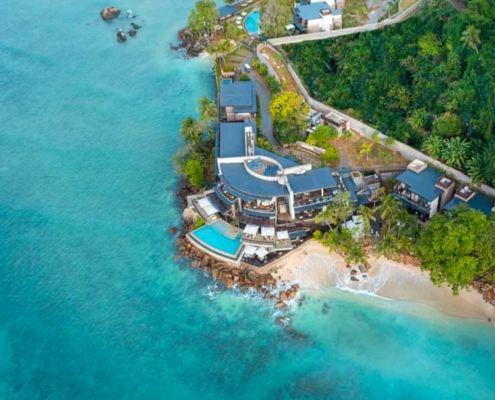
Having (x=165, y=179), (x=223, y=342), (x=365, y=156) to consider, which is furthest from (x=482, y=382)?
(x=165, y=179)

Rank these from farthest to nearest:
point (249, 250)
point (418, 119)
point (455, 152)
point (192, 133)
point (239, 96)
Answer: point (239, 96) → point (192, 133) → point (418, 119) → point (455, 152) → point (249, 250)

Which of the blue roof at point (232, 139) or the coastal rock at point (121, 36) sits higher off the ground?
the coastal rock at point (121, 36)

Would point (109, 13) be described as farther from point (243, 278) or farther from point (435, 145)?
point (435, 145)

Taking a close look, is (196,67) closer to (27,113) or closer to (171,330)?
(27,113)

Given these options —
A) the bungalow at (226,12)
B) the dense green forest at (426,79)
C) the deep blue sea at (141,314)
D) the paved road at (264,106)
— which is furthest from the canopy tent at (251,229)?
the bungalow at (226,12)

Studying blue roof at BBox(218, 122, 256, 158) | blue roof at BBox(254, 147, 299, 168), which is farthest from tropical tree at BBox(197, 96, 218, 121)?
blue roof at BBox(254, 147, 299, 168)

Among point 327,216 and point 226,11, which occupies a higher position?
point 226,11

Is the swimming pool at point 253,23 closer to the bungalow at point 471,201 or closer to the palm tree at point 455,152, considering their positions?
the palm tree at point 455,152

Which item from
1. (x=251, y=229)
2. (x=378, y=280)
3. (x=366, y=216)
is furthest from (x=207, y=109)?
(x=378, y=280)
